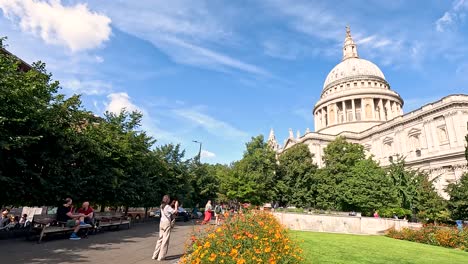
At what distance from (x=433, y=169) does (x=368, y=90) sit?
27.9 meters

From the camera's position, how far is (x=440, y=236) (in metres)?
16.8

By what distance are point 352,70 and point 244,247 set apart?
7935 cm

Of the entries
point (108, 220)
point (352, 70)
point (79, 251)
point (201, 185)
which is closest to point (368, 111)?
point (352, 70)

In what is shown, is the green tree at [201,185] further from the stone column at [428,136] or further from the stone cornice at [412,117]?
the stone column at [428,136]

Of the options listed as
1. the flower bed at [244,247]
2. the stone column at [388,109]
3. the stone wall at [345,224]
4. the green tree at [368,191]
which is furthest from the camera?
the stone column at [388,109]

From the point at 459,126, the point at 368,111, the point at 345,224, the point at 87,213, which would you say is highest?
the point at 368,111

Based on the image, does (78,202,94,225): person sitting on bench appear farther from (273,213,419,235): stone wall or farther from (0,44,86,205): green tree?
(273,213,419,235): stone wall

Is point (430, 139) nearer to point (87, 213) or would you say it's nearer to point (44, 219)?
point (87, 213)

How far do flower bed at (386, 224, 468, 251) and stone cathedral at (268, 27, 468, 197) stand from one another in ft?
75.4

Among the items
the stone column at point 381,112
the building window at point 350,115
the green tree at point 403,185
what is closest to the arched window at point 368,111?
the stone column at point 381,112

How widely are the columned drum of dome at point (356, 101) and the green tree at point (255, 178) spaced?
117 ft

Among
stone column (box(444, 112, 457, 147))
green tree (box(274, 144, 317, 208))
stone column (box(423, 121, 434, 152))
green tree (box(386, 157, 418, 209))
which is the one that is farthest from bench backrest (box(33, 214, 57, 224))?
stone column (box(423, 121, 434, 152))

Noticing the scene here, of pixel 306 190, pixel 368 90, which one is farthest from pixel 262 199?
pixel 368 90

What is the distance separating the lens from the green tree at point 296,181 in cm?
3572
